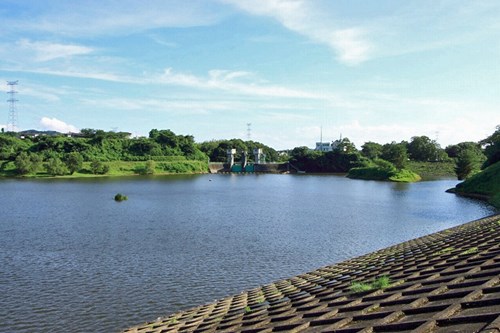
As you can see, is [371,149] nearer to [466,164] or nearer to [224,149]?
[224,149]

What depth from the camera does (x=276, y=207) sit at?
52219mm

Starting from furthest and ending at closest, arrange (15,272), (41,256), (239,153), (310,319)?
(239,153)
(41,256)
(15,272)
(310,319)

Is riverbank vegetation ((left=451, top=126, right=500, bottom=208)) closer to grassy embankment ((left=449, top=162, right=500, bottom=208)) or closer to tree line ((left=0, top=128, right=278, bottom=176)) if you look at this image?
grassy embankment ((left=449, top=162, right=500, bottom=208))

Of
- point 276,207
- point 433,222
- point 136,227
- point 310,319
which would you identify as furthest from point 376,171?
point 310,319

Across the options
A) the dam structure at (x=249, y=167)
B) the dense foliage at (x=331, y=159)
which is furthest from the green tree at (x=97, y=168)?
the dense foliage at (x=331, y=159)

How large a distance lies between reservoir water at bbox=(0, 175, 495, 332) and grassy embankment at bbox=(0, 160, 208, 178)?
6699 centimetres

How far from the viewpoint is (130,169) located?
136 meters

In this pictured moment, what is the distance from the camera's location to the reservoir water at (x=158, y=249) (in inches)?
679

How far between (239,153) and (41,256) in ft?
520

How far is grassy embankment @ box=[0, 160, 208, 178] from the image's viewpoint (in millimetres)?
113375

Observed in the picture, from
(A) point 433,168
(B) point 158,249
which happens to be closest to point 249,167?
(A) point 433,168

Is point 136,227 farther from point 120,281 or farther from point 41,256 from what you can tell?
point 120,281

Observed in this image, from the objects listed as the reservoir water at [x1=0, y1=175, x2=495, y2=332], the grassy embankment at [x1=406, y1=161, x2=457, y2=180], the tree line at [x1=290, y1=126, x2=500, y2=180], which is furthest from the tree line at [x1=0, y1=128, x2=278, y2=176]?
the grassy embankment at [x1=406, y1=161, x2=457, y2=180]

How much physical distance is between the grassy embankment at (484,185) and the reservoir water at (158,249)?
669 centimetres
